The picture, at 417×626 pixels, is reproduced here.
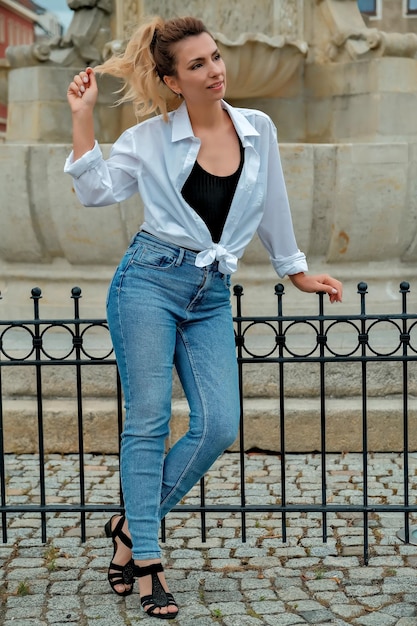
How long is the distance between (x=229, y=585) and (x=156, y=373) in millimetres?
863

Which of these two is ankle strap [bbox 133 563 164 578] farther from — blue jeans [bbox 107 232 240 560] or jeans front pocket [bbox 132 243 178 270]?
jeans front pocket [bbox 132 243 178 270]

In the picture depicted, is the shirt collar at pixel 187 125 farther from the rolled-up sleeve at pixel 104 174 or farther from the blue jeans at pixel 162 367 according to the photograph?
the blue jeans at pixel 162 367

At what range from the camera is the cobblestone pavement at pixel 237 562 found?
357cm

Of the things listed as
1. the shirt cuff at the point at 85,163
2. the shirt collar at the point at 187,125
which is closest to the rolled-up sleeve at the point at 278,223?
the shirt collar at the point at 187,125

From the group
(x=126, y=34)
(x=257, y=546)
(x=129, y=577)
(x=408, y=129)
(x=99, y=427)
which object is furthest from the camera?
(x=126, y=34)

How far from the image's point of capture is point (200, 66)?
3.40 meters

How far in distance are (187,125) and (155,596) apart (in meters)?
1.48

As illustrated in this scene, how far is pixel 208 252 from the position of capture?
3430 mm

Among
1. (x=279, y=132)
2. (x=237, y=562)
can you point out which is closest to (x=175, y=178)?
(x=237, y=562)

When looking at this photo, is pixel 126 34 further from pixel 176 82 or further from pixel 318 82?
pixel 176 82

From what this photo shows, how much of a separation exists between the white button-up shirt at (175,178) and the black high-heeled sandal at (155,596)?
3.17ft

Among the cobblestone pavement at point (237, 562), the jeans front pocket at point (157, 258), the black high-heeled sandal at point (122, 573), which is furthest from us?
the black high-heeled sandal at point (122, 573)

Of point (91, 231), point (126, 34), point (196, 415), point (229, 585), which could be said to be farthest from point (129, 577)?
point (126, 34)

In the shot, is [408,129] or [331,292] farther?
[408,129]
